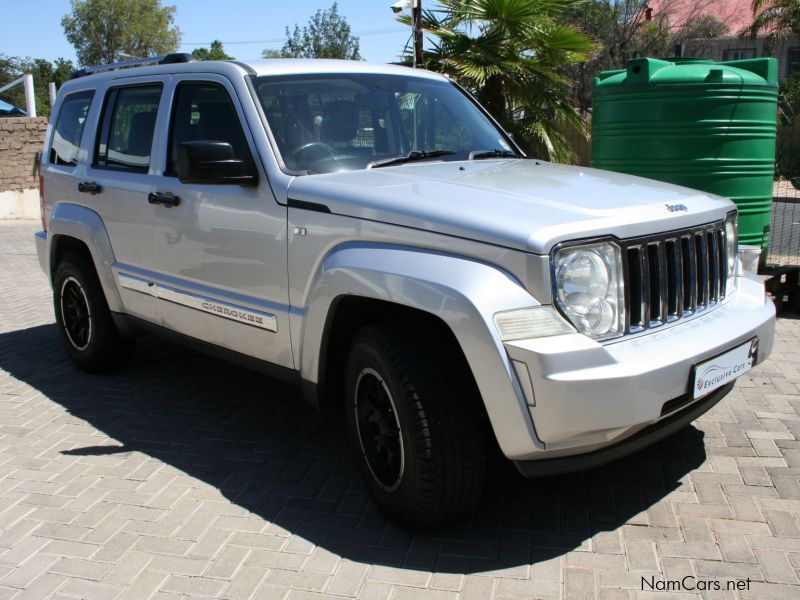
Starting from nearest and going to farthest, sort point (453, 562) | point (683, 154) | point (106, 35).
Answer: point (453, 562) → point (683, 154) → point (106, 35)

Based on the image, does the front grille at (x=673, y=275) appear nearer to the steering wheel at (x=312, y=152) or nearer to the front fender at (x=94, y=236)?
the steering wheel at (x=312, y=152)

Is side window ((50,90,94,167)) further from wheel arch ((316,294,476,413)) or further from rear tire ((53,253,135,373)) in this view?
wheel arch ((316,294,476,413))

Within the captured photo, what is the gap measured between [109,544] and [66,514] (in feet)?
1.29

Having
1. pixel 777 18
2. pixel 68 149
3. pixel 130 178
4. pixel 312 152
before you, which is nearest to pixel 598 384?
pixel 312 152

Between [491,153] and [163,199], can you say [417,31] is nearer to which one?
[491,153]

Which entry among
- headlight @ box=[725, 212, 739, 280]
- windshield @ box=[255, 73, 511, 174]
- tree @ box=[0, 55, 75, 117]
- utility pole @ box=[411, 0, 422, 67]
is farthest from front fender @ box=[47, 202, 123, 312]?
tree @ box=[0, 55, 75, 117]

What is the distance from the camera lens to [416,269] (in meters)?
2.98

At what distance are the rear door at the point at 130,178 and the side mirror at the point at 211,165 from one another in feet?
2.83

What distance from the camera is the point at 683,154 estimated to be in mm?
6023

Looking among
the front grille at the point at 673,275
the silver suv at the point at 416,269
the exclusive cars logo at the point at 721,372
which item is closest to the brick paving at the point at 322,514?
the silver suv at the point at 416,269

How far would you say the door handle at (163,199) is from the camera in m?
4.22

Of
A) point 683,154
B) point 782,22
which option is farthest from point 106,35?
point 683,154

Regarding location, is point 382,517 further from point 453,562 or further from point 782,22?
point 782,22

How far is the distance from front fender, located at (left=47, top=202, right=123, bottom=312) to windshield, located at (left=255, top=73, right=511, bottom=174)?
5.51ft
